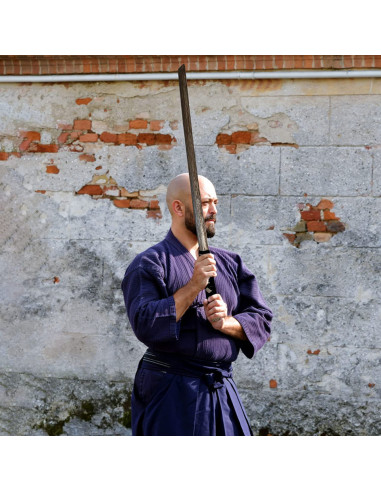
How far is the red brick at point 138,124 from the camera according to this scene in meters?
4.97

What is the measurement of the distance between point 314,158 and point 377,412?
6.11 feet

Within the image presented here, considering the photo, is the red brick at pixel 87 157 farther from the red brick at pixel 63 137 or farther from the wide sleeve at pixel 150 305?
the wide sleeve at pixel 150 305

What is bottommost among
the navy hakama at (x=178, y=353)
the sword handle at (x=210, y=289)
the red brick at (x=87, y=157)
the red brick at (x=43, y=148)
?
the navy hakama at (x=178, y=353)

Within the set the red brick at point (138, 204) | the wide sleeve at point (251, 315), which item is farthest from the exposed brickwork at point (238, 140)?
the wide sleeve at point (251, 315)

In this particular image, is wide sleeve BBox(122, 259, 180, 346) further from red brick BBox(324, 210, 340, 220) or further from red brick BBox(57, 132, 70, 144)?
red brick BBox(57, 132, 70, 144)

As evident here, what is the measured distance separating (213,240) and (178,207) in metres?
1.70

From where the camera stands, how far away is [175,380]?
10.2 ft

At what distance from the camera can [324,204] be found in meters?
4.82

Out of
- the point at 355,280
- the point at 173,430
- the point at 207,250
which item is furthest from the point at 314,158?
the point at 173,430

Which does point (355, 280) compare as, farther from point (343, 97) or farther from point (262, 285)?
point (343, 97)

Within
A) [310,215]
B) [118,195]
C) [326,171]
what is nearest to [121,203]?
[118,195]

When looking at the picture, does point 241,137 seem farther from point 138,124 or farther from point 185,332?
point 185,332

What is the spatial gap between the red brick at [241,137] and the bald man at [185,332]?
5.61ft

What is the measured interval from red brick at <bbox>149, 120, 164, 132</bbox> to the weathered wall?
1 centimetres
